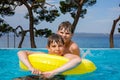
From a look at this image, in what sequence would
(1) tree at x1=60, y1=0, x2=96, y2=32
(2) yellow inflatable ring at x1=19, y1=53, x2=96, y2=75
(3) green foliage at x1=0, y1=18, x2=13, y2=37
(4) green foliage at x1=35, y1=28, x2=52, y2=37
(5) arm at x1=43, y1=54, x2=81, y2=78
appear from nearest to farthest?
(5) arm at x1=43, y1=54, x2=81, y2=78
(2) yellow inflatable ring at x1=19, y1=53, x2=96, y2=75
(1) tree at x1=60, y1=0, x2=96, y2=32
(4) green foliage at x1=35, y1=28, x2=52, y2=37
(3) green foliage at x1=0, y1=18, x2=13, y2=37

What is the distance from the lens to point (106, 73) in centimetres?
486

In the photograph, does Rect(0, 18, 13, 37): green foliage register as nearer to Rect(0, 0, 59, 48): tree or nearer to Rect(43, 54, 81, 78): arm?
Rect(0, 0, 59, 48): tree

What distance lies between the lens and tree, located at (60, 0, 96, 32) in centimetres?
1160

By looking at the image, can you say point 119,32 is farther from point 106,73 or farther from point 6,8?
point 106,73

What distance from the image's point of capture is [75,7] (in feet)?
39.5

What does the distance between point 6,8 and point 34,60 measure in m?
9.64

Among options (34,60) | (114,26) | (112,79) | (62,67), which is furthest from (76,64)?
(114,26)

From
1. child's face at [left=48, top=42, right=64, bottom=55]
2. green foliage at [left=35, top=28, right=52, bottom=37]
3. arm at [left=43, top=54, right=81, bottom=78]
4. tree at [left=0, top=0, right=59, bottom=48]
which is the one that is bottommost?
arm at [left=43, top=54, right=81, bottom=78]

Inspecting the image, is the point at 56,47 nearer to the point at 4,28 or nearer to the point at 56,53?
the point at 56,53

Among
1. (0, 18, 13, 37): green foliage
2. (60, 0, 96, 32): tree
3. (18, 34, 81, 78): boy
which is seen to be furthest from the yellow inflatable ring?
(0, 18, 13, 37): green foliage

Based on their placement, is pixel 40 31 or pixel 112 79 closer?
pixel 112 79

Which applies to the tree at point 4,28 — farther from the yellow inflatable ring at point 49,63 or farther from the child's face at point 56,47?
the child's face at point 56,47

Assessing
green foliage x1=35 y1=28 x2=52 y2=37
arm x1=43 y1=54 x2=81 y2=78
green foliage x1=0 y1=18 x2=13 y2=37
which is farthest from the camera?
green foliage x1=0 y1=18 x2=13 y2=37

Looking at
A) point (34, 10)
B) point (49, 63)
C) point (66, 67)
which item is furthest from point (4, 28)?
point (66, 67)
